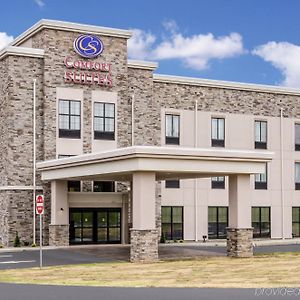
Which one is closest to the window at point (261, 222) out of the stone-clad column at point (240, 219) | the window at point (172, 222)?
the window at point (172, 222)

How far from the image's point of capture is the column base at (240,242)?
31.4 meters

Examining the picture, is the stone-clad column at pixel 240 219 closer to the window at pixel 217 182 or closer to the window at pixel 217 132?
the window at pixel 217 182

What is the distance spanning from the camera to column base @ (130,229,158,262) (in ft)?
95.6

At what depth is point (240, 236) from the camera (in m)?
31.5

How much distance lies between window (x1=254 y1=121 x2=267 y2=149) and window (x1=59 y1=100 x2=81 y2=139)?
14681 mm

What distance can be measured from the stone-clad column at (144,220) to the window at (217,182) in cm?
1828

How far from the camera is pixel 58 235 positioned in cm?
3872

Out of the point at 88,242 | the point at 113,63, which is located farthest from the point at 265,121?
the point at 88,242

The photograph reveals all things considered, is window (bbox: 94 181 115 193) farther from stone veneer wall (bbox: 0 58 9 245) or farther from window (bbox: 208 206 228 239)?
window (bbox: 208 206 228 239)

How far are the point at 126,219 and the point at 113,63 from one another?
32.9 feet

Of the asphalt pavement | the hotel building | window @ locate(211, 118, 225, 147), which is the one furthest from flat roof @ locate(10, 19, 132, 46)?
the asphalt pavement

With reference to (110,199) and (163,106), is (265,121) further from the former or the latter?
(110,199)

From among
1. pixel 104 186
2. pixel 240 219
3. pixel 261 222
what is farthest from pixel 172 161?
pixel 261 222

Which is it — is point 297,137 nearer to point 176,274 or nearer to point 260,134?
point 260,134
